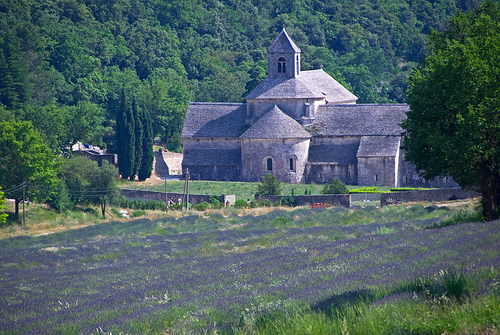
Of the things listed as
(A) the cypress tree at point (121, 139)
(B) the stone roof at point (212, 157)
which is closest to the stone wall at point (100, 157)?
(A) the cypress tree at point (121, 139)

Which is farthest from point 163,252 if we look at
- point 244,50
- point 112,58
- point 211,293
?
point 244,50

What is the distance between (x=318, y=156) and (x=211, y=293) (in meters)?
52.0

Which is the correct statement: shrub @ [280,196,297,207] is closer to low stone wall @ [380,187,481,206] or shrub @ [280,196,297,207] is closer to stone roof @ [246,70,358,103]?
low stone wall @ [380,187,481,206]

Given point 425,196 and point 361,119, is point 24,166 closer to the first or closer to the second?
point 425,196

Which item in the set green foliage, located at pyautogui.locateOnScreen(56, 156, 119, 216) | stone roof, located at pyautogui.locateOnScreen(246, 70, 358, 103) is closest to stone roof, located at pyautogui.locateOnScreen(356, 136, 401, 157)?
stone roof, located at pyautogui.locateOnScreen(246, 70, 358, 103)

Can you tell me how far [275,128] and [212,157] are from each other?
8.07 m

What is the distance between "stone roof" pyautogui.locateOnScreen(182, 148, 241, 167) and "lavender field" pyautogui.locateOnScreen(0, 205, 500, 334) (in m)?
34.3

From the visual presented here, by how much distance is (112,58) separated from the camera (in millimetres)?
113875

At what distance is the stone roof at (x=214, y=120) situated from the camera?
73125 millimetres

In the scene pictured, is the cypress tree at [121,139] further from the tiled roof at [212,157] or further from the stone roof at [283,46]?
the stone roof at [283,46]

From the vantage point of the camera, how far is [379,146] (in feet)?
218

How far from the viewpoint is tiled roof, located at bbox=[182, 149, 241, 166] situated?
71500 millimetres

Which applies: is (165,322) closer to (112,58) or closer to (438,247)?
(438,247)

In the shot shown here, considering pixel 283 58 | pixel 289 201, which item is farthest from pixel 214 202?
pixel 283 58
